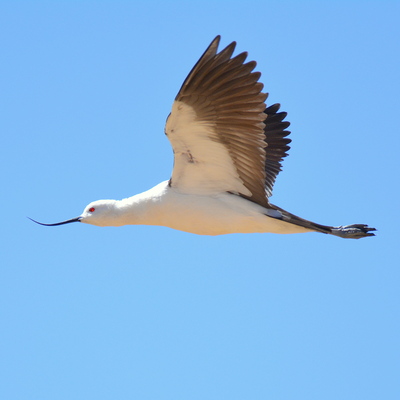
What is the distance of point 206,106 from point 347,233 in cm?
265

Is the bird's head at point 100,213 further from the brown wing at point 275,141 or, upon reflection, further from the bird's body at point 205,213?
the brown wing at point 275,141

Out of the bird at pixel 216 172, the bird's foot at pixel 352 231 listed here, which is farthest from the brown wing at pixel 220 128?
the bird's foot at pixel 352 231

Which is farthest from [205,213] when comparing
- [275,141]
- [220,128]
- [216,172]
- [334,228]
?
[275,141]

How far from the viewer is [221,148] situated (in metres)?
11.0

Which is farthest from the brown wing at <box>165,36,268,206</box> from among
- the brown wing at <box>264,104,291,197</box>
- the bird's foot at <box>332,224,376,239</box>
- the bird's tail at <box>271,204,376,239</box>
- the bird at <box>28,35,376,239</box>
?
the brown wing at <box>264,104,291,197</box>

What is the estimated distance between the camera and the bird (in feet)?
33.5

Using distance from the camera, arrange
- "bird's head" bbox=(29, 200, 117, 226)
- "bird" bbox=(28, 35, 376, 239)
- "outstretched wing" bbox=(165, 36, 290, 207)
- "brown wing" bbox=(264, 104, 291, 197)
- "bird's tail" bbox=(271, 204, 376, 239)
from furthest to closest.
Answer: "brown wing" bbox=(264, 104, 291, 197)
"bird's head" bbox=(29, 200, 117, 226)
"bird's tail" bbox=(271, 204, 376, 239)
"bird" bbox=(28, 35, 376, 239)
"outstretched wing" bbox=(165, 36, 290, 207)

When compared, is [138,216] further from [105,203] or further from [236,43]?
[236,43]

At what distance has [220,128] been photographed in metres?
10.8

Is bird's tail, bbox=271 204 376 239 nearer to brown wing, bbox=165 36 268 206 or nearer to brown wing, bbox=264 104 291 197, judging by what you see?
brown wing, bbox=165 36 268 206

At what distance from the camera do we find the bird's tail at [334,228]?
11250 millimetres

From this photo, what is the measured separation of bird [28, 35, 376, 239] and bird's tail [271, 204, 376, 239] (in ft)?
0.04

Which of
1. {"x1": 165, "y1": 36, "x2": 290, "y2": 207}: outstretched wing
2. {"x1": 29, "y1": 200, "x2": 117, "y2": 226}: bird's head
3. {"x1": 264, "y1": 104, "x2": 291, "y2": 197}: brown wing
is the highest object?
{"x1": 264, "y1": 104, "x2": 291, "y2": 197}: brown wing

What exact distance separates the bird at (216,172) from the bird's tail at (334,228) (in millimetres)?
12
